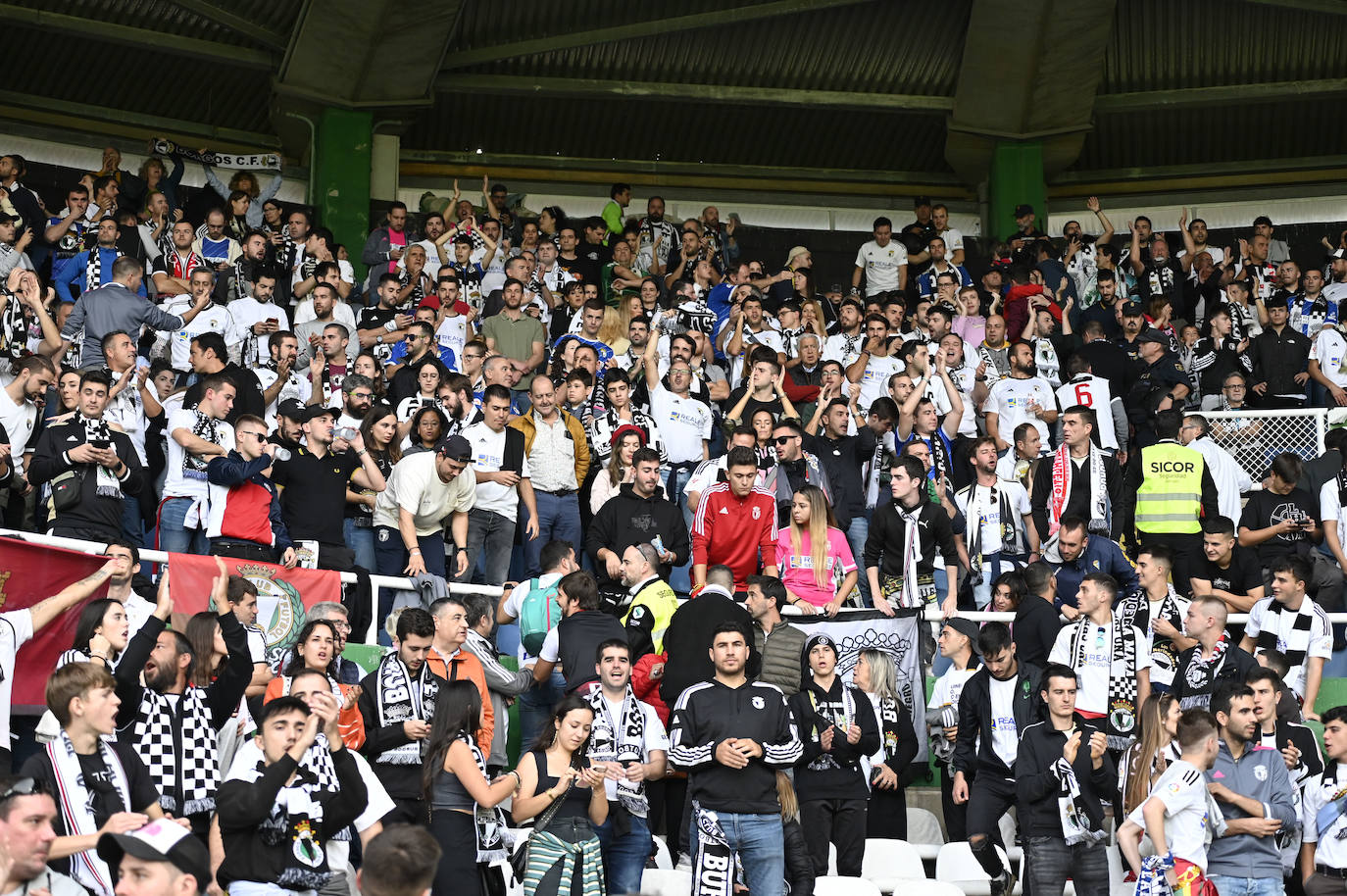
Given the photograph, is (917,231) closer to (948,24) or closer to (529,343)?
(948,24)

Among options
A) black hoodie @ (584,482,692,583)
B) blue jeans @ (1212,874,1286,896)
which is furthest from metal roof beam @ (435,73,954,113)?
blue jeans @ (1212,874,1286,896)

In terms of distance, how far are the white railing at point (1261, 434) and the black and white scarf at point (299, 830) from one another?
10639 mm

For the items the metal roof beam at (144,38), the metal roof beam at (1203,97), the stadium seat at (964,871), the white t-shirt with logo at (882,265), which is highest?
the metal roof beam at (1203,97)

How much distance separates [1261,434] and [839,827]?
7.88 m

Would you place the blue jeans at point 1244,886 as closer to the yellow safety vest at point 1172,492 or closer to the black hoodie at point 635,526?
the black hoodie at point 635,526

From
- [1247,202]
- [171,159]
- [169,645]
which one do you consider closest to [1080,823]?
[169,645]

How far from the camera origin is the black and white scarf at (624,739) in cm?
818

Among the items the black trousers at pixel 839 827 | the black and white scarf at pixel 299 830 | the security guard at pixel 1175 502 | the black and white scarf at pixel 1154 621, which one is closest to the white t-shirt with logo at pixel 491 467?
the black trousers at pixel 839 827

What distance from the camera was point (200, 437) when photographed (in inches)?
410

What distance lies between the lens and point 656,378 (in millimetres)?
13219

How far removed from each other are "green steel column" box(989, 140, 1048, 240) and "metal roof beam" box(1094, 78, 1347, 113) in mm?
1184

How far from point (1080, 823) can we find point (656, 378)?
5.83 meters

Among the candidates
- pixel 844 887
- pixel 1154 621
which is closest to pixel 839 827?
pixel 844 887

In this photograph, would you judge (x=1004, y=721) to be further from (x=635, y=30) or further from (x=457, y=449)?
(x=635, y=30)
